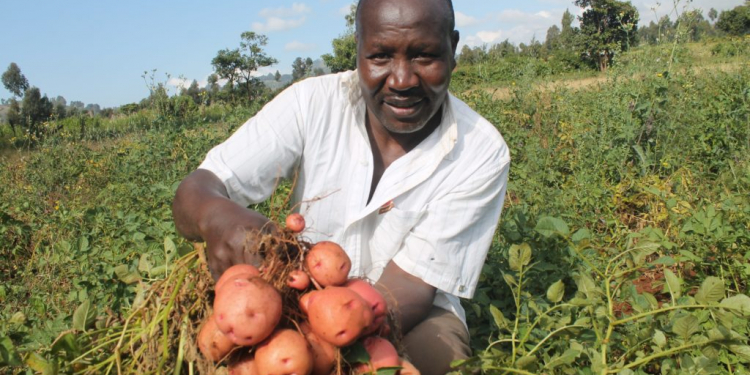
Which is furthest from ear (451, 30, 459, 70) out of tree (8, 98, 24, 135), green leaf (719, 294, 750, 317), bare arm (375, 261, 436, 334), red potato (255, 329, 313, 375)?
tree (8, 98, 24, 135)

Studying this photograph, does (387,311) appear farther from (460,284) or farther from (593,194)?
(593,194)

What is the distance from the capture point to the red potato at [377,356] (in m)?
1.24

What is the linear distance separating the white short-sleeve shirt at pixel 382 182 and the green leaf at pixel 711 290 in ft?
2.43

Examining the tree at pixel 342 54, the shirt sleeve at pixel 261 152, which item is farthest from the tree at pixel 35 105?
the shirt sleeve at pixel 261 152

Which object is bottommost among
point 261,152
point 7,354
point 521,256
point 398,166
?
point 521,256

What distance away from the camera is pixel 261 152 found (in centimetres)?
197

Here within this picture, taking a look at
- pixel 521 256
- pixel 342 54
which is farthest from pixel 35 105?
pixel 521 256

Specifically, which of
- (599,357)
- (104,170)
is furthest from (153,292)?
(104,170)

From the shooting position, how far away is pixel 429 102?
2035 mm

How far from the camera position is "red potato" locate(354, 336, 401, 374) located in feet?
4.07

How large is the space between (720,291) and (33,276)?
12.1ft

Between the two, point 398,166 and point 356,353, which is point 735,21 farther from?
point 356,353

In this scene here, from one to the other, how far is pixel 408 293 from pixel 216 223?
0.75 meters

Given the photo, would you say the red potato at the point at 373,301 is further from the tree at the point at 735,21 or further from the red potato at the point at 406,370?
the tree at the point at 735,21
